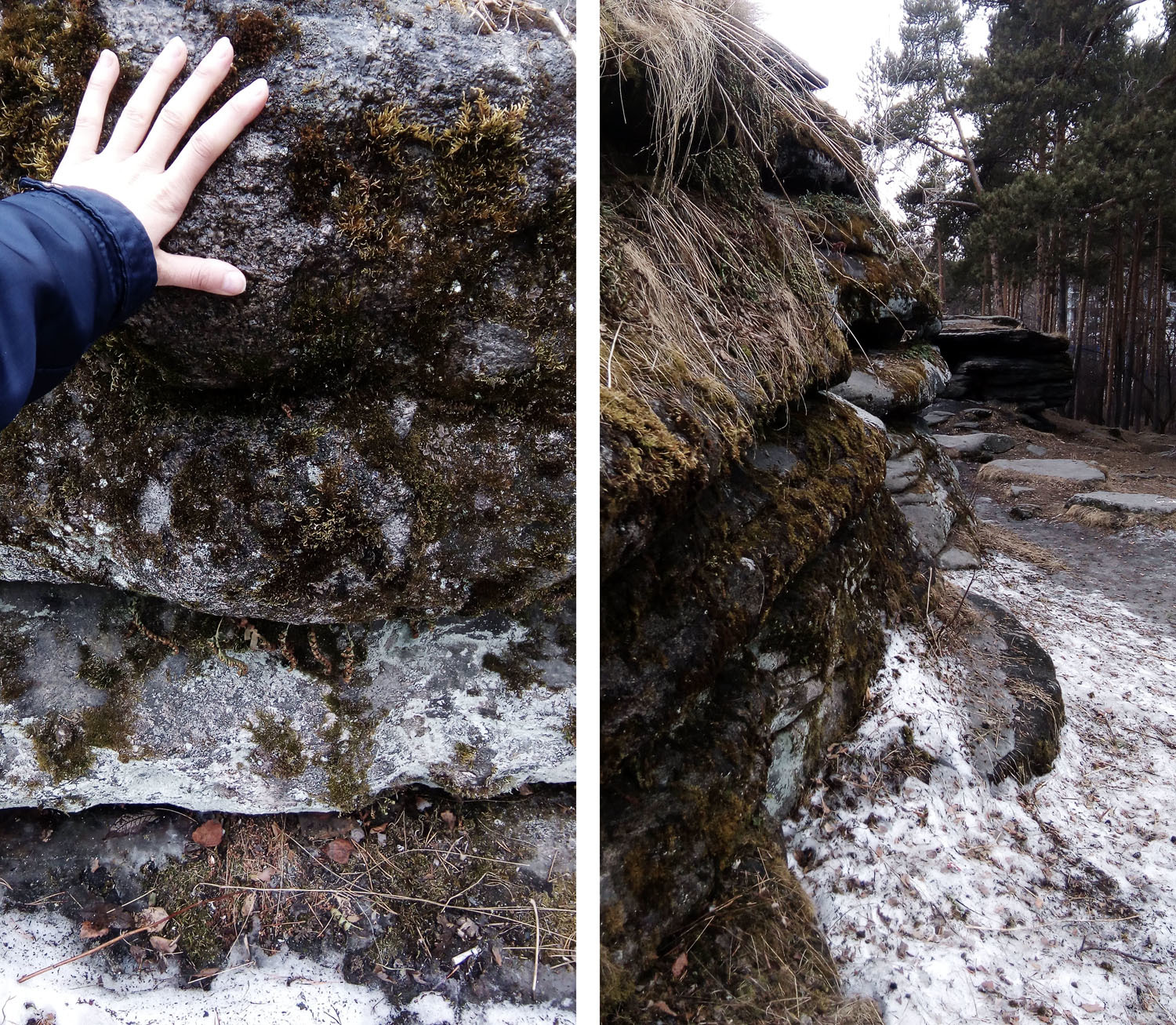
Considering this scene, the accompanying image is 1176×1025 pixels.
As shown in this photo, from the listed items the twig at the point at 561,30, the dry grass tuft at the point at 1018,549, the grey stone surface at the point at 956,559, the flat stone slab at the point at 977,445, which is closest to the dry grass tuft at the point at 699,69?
the twig at the point at 561,30

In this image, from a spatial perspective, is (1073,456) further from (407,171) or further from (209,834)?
(209,834)

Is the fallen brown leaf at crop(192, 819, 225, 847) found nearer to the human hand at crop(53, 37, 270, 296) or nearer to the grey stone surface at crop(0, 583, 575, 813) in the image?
the grey stone surface at crop(0, 583, 575, 813)

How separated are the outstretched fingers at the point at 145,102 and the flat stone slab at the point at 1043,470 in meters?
6.08

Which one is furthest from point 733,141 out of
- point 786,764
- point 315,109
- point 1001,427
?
point 1001,427

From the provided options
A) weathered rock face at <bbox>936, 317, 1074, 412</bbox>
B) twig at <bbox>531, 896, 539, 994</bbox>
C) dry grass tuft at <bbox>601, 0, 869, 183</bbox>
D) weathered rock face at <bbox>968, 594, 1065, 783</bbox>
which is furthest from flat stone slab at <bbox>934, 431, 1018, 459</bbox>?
twig at <bbox>531, 896, 539, 994</bbox>

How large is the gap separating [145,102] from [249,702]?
125 centimetres

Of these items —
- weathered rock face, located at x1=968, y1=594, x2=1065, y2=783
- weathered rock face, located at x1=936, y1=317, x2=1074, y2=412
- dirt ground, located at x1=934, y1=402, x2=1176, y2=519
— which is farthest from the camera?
weathered rock face, located at x1=936, y1=317, x2=1074, y2=412

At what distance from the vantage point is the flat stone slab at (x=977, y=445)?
6.41m

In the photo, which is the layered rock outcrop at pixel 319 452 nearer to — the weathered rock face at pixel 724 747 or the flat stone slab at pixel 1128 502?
the weathered rock face at pixel 724 747

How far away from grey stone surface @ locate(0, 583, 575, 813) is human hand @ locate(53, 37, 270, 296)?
0.95 m

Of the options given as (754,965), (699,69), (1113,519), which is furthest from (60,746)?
(1113,519)

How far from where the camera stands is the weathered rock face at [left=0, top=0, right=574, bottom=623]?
100 centimetres

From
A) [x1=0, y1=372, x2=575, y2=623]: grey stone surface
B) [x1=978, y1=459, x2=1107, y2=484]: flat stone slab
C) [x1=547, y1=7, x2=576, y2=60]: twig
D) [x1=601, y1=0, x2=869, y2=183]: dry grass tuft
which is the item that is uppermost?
[x1=601, y1=0, x2=869, y2=183]: dry grass tuft

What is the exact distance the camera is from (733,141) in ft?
7.62
